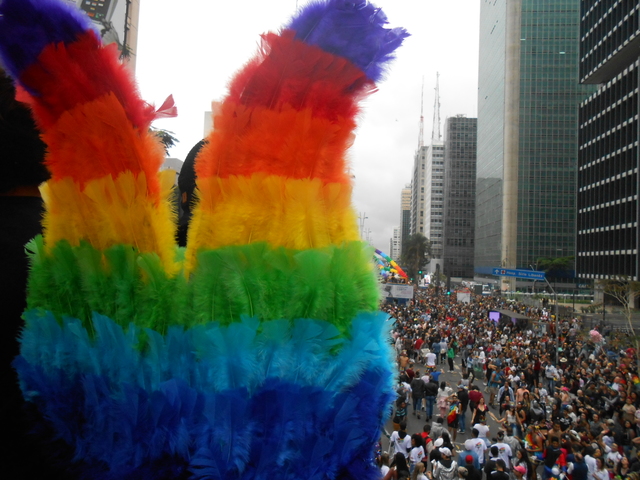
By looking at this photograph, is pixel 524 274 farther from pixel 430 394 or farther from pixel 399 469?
pixel 399 469

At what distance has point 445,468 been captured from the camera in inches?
245

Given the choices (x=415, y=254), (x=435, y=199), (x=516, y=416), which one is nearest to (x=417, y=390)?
(x=516, y=416)

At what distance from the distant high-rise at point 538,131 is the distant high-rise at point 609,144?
26.1 m

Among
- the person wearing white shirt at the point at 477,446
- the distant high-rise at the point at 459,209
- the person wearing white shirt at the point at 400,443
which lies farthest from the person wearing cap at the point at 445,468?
the distant high-rise at the point at 459,209

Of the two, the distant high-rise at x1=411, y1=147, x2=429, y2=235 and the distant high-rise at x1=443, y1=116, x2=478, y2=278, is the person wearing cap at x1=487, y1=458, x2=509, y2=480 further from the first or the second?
the distant high-rise at x1=411, y1=147, x2=429, y2=235

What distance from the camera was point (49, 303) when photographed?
1.25 meters

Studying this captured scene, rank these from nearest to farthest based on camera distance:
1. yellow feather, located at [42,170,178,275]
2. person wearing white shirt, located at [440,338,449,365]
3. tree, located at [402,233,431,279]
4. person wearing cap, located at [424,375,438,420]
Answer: yellow feather, located at [42,170,178,275] → person wearing cap, located at [424,375,438,420] → person wearing white shirt, located at [440,338,449,365] → tree, located at [402,233,431,279]

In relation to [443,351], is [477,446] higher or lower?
higher

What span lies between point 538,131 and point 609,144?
32639 millimetres

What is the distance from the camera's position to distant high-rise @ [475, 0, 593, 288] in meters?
69.2

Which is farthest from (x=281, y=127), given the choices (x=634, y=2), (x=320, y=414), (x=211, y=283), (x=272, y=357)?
(x=634, y=2)

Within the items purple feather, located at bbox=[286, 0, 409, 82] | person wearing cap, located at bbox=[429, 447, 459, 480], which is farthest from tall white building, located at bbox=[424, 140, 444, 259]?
purple feather, located at bbox=[286, 0, 409, 82]

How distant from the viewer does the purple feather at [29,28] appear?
4.07 ft

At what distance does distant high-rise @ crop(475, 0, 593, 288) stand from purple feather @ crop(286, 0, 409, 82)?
75.7m
